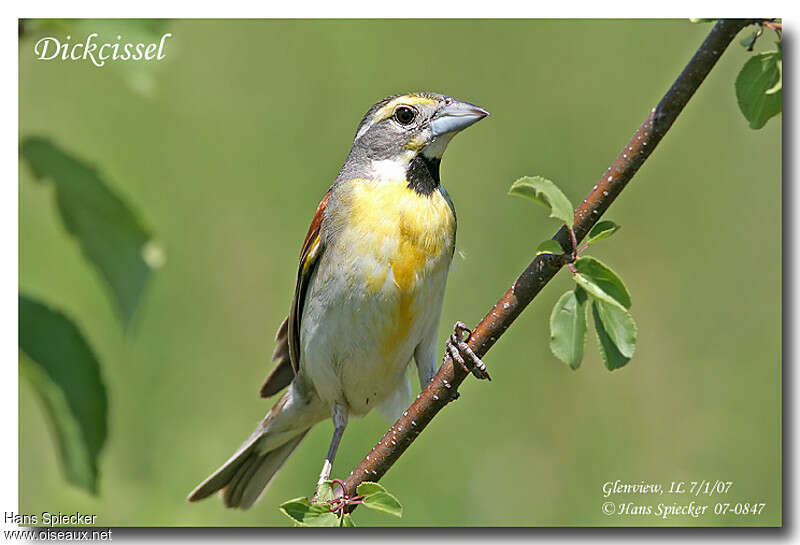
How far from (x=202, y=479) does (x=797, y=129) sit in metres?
2.31

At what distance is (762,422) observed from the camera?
322 centimetres

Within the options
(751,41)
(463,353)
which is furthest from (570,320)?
(751,41)

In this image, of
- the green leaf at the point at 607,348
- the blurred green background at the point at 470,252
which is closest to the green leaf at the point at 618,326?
the green leaf at the point at 607,348

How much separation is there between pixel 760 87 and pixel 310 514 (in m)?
1.27

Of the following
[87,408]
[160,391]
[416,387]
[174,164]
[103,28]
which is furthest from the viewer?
[174,164]

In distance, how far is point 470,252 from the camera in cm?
363

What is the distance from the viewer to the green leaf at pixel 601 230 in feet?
5.59

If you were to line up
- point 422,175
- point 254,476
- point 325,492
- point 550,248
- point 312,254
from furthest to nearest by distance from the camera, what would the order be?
point 254,476 < point 312,254 < point 422,175 < point 325,492 < point 550,248

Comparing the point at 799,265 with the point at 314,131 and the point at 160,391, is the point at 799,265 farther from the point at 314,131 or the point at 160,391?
the point at 160,391

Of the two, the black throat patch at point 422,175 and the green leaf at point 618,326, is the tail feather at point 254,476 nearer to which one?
the black throat patch at point 422,175

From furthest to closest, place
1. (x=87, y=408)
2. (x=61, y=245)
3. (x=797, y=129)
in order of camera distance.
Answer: (x=61, y=245), (x=797, y=129), (x=87, y=408)

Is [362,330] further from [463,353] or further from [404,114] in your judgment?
[463,353]

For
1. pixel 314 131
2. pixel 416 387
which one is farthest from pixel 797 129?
pixel 314 131

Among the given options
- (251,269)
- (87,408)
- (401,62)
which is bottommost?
(87,408)
